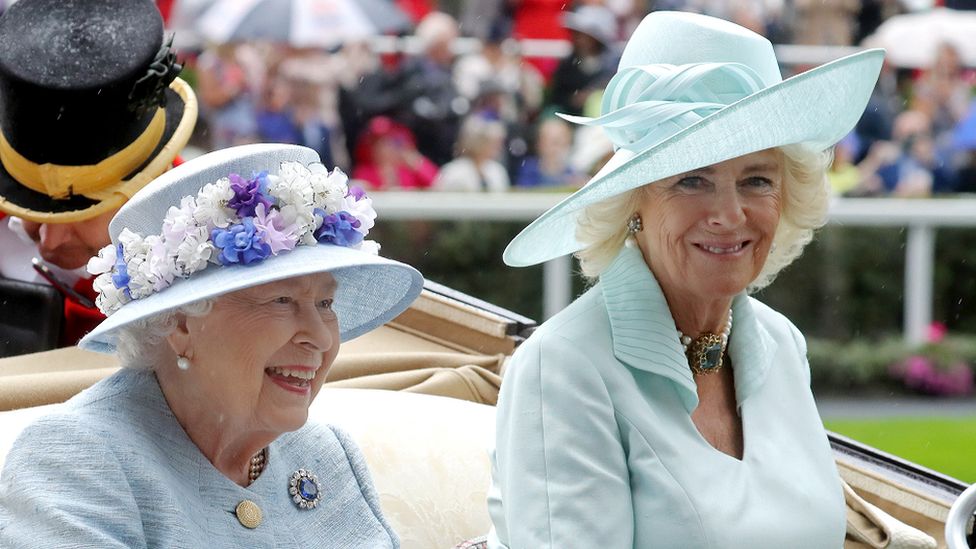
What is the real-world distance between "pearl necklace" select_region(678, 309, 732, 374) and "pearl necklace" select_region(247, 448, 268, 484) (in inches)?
28.6

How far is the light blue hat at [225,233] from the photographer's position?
7.55 ft

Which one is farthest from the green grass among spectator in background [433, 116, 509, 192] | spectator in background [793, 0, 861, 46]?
spectator in background [793, 0, 861, 46]

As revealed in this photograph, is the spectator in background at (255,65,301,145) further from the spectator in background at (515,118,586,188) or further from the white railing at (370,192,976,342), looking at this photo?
the spectator in background at (515,118,586,188)

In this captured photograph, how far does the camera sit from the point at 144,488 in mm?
2256

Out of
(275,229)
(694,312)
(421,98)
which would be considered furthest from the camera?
(421,98)

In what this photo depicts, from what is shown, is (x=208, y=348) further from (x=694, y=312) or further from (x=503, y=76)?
(x=503, y=76)

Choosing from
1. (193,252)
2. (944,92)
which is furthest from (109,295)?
(944,92)

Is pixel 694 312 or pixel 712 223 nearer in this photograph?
pixel 712 223

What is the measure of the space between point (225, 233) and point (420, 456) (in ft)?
3.38

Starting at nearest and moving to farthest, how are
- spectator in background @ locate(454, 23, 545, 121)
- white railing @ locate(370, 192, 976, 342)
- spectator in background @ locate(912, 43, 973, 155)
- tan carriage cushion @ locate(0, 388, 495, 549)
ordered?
tan carriage cushion @ locate(0, 388, 495, 549)
white railing @ locate(370, 192, 976, 342)
spectator in background @ locate(454, 23, 545, 121)
spectator in background @ locate(912, 43, 973, 155)

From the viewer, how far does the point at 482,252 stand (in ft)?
24.5

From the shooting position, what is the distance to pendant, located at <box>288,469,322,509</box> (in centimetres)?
251

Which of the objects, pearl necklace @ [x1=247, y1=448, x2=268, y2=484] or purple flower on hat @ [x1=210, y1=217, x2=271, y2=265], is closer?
purple flower on hat @ [x1=210, y1=217, x2=271, y2=265]

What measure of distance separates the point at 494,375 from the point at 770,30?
5.70 metres
